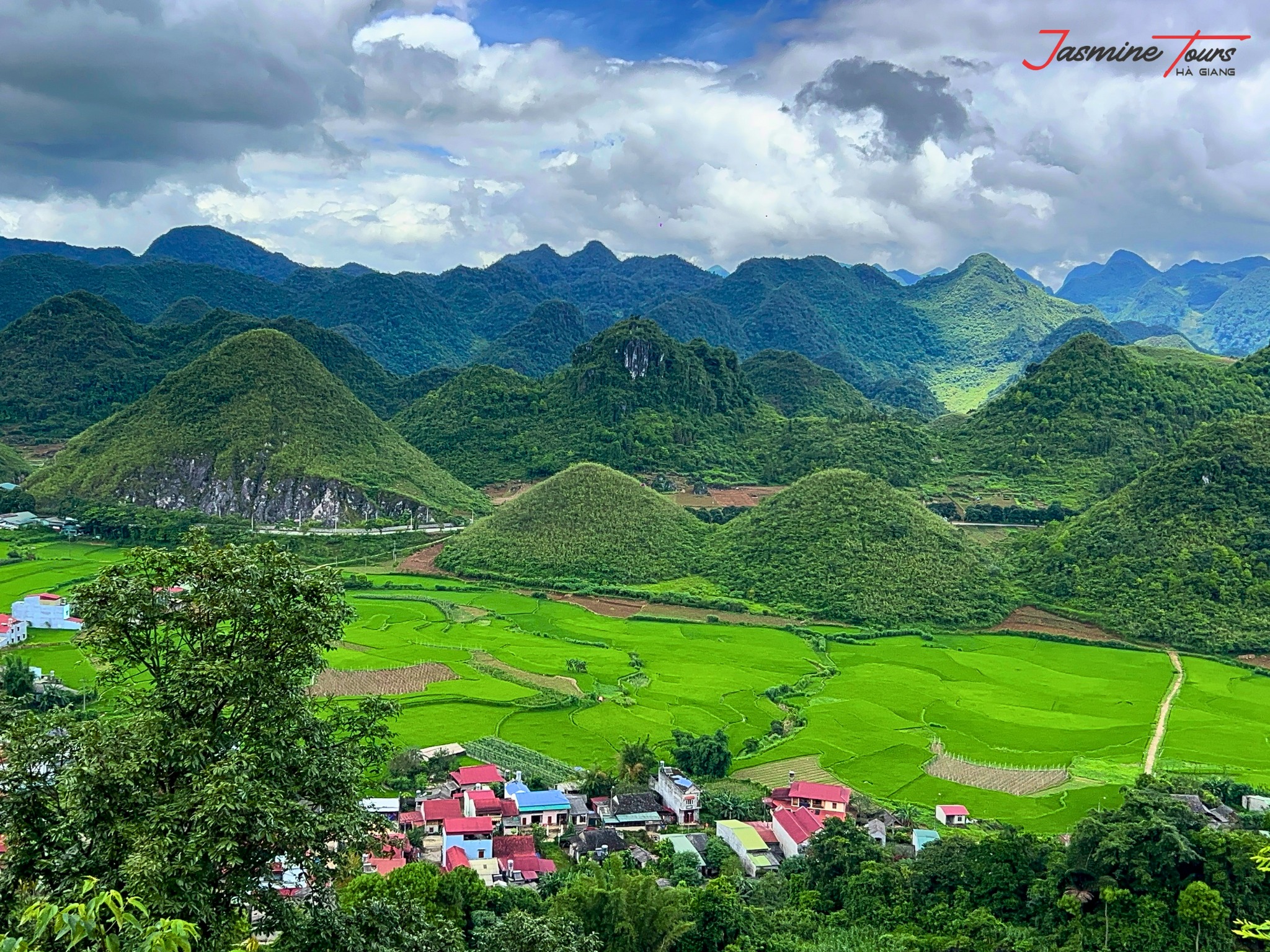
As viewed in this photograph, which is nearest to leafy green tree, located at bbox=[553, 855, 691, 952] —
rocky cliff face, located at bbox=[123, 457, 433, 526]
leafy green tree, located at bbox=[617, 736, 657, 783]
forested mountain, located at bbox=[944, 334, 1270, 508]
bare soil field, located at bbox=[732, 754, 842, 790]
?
leafy green tree, located at bbox=[617, 736, 657, 783]

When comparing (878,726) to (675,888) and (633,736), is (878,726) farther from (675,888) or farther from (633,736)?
(675,888)

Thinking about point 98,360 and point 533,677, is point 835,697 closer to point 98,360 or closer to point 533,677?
point 533,677

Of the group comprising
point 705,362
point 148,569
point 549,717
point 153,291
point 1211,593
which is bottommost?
point 549,717

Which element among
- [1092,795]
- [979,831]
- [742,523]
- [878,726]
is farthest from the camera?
[742,523]

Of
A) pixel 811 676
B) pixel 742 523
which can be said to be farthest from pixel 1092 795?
pixel 742 523

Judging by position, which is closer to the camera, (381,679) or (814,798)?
(814,798)

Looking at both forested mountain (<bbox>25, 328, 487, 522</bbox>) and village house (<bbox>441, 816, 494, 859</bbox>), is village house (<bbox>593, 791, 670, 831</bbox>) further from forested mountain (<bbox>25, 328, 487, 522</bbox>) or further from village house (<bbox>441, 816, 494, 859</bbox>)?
forested mountain (<bbox>25, 328, 487, 522</bbox>)

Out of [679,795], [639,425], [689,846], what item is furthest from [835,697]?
[639,425]
